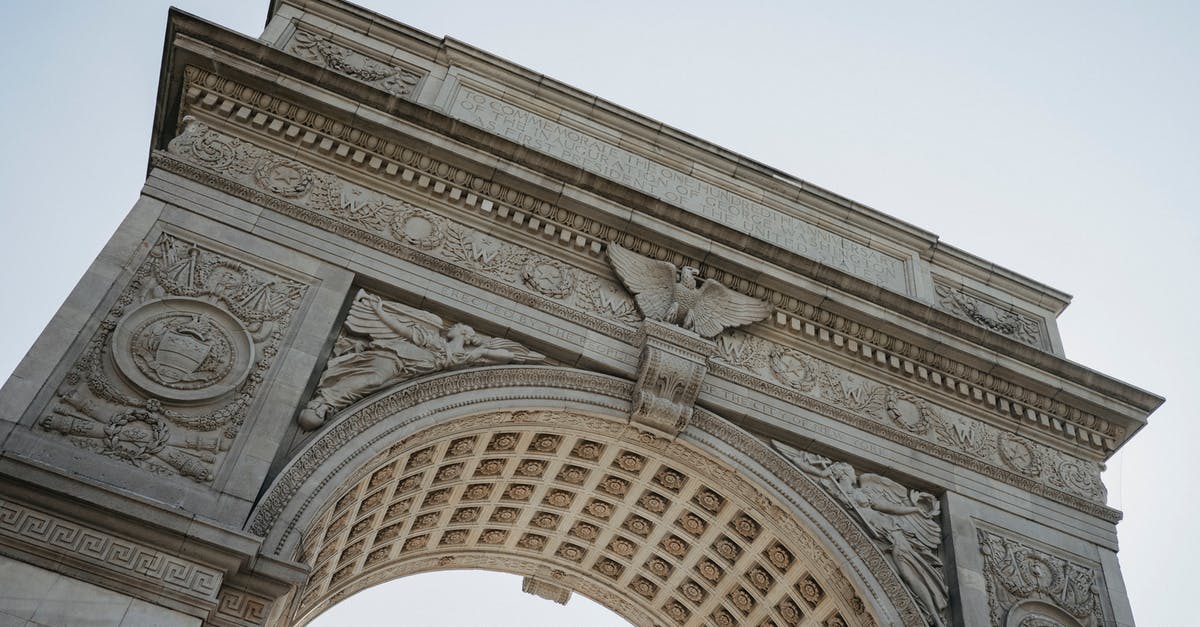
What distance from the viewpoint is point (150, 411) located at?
1005 cm

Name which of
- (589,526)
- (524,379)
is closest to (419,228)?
(524,379)

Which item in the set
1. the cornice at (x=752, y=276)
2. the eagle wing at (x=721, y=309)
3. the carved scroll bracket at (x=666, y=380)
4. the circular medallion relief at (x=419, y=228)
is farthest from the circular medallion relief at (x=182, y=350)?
the eagle wing at (x=721, y=309)

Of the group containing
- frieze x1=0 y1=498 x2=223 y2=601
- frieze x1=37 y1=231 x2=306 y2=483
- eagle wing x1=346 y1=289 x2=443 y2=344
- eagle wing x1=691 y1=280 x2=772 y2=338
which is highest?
eagle wing x1=691 y1=280 x2=772 y2=338

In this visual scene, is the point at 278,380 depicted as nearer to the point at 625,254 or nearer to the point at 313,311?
the point at 313,311

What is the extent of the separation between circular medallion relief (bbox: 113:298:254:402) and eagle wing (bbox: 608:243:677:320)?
4968 millimetres

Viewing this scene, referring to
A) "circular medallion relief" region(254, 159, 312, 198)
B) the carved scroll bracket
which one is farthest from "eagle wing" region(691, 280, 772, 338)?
"circular medallion relief" region(254, 159, 312, 198)

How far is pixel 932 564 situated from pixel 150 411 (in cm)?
926

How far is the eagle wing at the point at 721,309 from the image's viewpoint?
1347 cm

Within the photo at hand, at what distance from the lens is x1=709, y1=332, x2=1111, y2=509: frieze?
1359 centimetres

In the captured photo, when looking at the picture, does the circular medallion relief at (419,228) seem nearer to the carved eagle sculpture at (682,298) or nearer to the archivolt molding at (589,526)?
the carved eagle sculpture at (682,298)

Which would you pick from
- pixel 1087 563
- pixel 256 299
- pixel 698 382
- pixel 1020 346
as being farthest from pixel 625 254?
pixel 1087 563

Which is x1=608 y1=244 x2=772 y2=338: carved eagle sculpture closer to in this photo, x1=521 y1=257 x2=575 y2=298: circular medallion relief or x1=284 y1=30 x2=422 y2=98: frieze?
x1=521 y1=257 x2=575 y2=298: circular medallion relief

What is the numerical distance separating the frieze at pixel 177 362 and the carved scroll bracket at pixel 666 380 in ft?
13.9

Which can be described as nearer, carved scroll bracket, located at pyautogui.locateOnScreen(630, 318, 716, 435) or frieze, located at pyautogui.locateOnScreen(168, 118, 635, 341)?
carved scroll bracket, located at pyautogui.locateOnScreen(630, 318, 716, 435)
